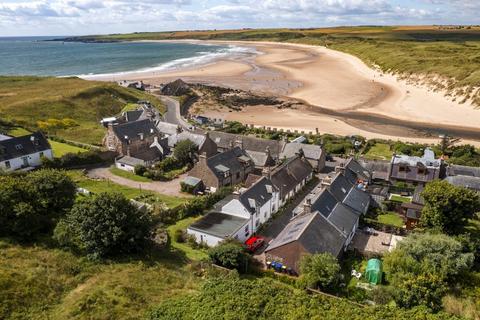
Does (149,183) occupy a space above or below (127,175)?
below

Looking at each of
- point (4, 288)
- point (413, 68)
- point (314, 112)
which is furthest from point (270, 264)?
point (413, 68)

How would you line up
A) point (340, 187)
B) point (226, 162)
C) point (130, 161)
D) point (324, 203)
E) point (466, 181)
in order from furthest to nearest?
point (130, 161)
point (226, 162)
point (466, 181)
point (340, 187)
point (324, 203)

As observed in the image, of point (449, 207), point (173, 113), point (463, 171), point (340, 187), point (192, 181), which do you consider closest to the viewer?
point (449, 207)

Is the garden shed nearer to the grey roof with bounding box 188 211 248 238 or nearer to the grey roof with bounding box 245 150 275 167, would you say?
the grey roof with bounding box 188 211 248 238

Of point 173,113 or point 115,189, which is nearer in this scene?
point 115,189

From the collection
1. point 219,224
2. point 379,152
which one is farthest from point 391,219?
point 379,152

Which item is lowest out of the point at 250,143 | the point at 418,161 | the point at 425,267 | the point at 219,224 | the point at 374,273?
the point at 374,273

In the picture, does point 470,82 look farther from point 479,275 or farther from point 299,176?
point 479,275

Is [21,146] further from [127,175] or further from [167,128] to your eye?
[167,128]
